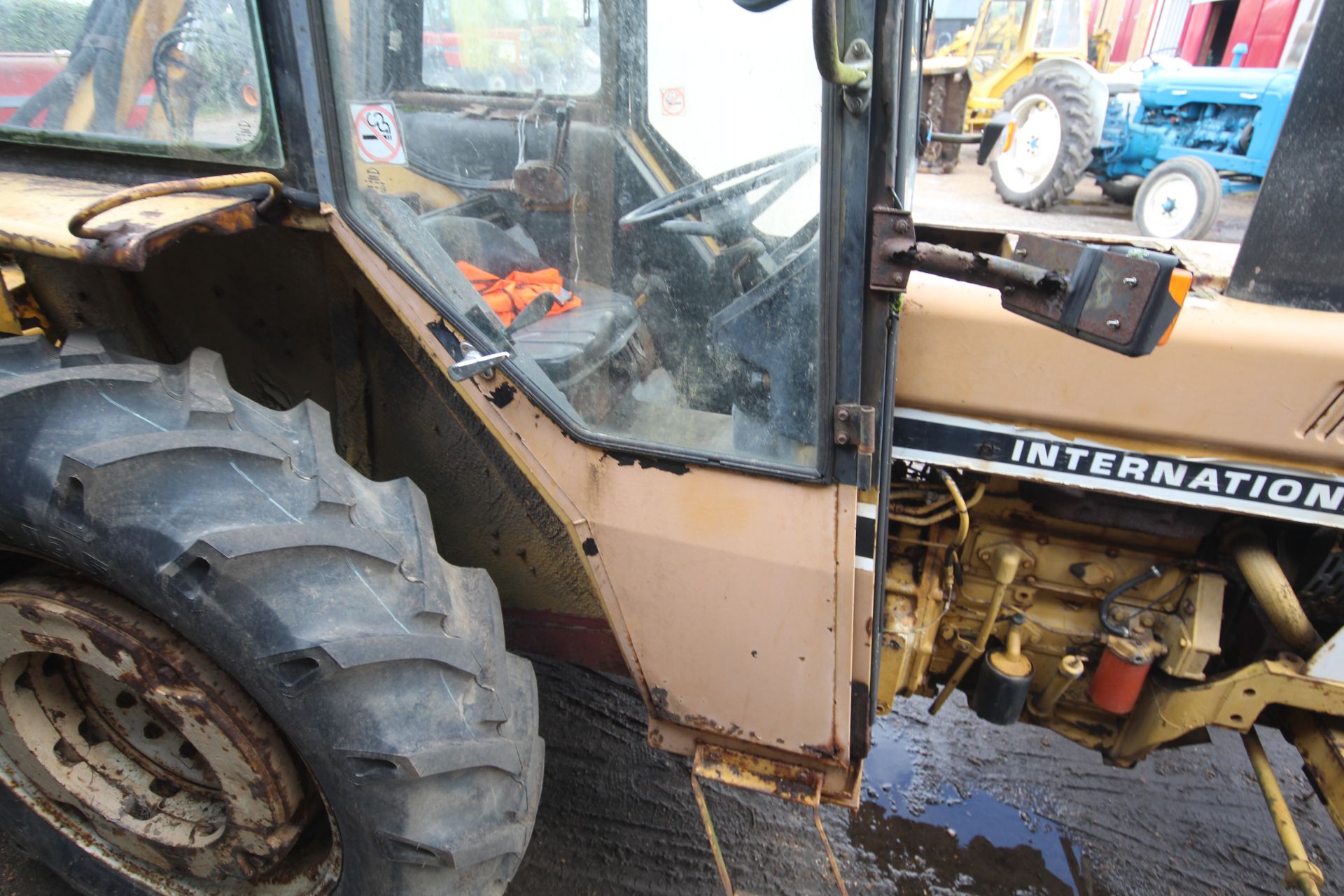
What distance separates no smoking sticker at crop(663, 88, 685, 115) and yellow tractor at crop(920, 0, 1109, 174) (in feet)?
27.4

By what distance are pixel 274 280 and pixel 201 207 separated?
0.35 m

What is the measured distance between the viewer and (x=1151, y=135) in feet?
24.6

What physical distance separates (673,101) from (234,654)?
3.59ft

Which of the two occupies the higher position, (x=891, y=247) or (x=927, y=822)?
(x=891, y=247)

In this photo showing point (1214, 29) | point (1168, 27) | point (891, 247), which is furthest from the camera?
point (1168, 27)

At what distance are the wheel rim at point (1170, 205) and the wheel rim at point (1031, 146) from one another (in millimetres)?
917

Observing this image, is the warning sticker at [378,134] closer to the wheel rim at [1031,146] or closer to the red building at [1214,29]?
the wheel rim at [1031,146]

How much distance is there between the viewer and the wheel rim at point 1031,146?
25.0 feet

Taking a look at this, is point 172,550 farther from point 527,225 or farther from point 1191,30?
point 1191,30

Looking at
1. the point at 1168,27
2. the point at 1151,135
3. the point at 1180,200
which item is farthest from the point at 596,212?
the point at 1168,27

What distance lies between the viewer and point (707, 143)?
4.28ft

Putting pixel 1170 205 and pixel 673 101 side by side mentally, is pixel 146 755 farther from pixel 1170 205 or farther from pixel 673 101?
pixel 1170 205

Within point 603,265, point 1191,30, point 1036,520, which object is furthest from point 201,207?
point 1191,30

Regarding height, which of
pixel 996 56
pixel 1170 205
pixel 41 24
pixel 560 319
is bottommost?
pixel 1170 205
